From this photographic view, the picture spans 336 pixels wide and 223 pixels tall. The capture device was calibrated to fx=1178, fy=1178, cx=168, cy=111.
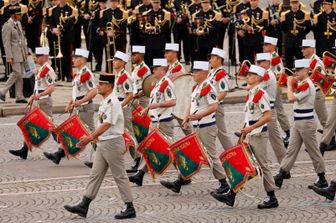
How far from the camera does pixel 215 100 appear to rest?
17.6 metres

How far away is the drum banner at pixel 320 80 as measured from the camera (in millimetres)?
20562

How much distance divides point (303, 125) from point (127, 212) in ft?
10.6

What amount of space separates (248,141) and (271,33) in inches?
518

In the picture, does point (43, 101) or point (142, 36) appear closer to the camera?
point (43, 101)

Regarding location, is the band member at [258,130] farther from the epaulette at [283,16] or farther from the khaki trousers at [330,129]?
the epaulette at [283,16]

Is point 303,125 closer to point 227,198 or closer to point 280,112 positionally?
point 227,198

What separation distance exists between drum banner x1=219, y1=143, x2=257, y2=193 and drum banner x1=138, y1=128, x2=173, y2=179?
58.2 inches

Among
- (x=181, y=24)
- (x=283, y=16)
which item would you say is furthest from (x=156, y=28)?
(x=283, y=16)

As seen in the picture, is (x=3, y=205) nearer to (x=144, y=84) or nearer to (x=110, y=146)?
(x=110, y=146)

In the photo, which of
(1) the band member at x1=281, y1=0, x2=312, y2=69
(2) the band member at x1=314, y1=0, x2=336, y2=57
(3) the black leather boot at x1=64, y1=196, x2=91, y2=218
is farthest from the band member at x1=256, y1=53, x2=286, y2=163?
(1) the band member at x1=281, y1=0, x2=312, y2=69

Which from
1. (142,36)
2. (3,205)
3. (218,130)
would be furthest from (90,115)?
(142,36)

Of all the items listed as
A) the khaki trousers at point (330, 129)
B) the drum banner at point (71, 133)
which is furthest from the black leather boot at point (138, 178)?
the khaki trousers at point (330, 129)

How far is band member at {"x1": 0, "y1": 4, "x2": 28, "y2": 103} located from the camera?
26.4m

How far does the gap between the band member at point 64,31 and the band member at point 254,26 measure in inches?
174
